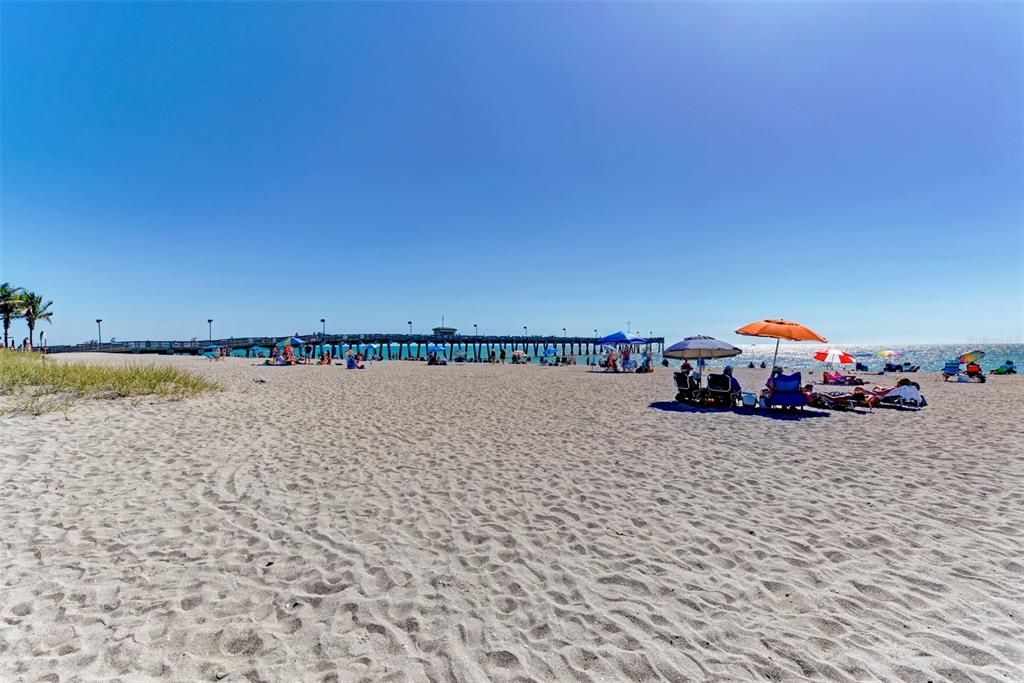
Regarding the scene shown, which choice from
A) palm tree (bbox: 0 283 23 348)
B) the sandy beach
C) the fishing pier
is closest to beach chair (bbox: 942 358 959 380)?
the fishing pier

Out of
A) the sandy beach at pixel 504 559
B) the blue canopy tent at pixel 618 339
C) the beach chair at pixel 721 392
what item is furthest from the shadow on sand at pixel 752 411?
the blue canopy tent at pixel 618 339

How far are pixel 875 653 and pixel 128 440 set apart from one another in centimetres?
870

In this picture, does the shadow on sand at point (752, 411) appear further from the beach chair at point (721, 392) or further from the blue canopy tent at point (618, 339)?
the blue canopy tent at point (618, 339)

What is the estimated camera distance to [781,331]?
9.88 metres

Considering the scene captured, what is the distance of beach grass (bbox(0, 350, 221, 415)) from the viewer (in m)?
8.15

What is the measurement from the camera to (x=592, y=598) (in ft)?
9.36

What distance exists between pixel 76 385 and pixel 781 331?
15710 millimetres

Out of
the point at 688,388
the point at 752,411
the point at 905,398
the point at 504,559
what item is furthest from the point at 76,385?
the point at 905,398

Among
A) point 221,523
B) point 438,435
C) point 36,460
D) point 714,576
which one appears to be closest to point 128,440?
point 36,460

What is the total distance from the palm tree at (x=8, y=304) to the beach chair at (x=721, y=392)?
4487 cm

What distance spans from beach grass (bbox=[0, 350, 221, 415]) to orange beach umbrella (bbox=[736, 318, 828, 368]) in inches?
536

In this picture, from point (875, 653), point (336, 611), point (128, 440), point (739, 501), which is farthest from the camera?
point (128, 440)

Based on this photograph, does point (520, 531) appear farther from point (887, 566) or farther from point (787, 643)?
point (887, 566)

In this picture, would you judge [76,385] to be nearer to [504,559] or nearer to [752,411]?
[504,559]
